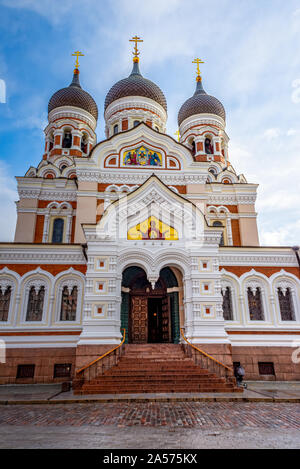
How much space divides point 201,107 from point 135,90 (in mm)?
5585

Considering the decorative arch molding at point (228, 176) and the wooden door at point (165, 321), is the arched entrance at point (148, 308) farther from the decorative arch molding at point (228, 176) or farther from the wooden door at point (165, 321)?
the decorative arch molding at point (228, 176)

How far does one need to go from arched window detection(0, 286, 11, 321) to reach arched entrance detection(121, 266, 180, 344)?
15.4ft

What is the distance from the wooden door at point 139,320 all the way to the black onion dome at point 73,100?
56.5 feet

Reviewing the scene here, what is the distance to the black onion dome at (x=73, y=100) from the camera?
24.7 metres

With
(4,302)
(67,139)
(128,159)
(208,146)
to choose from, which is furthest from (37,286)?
(208,146)

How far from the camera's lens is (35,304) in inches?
517

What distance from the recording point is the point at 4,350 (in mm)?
12211

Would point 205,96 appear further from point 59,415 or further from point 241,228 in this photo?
point 59,415

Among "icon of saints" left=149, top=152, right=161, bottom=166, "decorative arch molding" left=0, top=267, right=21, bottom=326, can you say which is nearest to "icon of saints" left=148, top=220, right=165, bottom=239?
"decorative arch molding" left=0, top=267, right=21, bottom=326

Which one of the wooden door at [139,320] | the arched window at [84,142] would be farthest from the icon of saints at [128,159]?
the arched window at [84,142]

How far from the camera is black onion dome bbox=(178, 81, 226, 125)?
25.7 m

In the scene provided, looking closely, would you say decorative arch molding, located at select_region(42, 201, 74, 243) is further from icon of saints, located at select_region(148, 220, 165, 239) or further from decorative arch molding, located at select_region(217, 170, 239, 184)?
decorative arch molding, located at select_region(217, 170, 239, 184)
